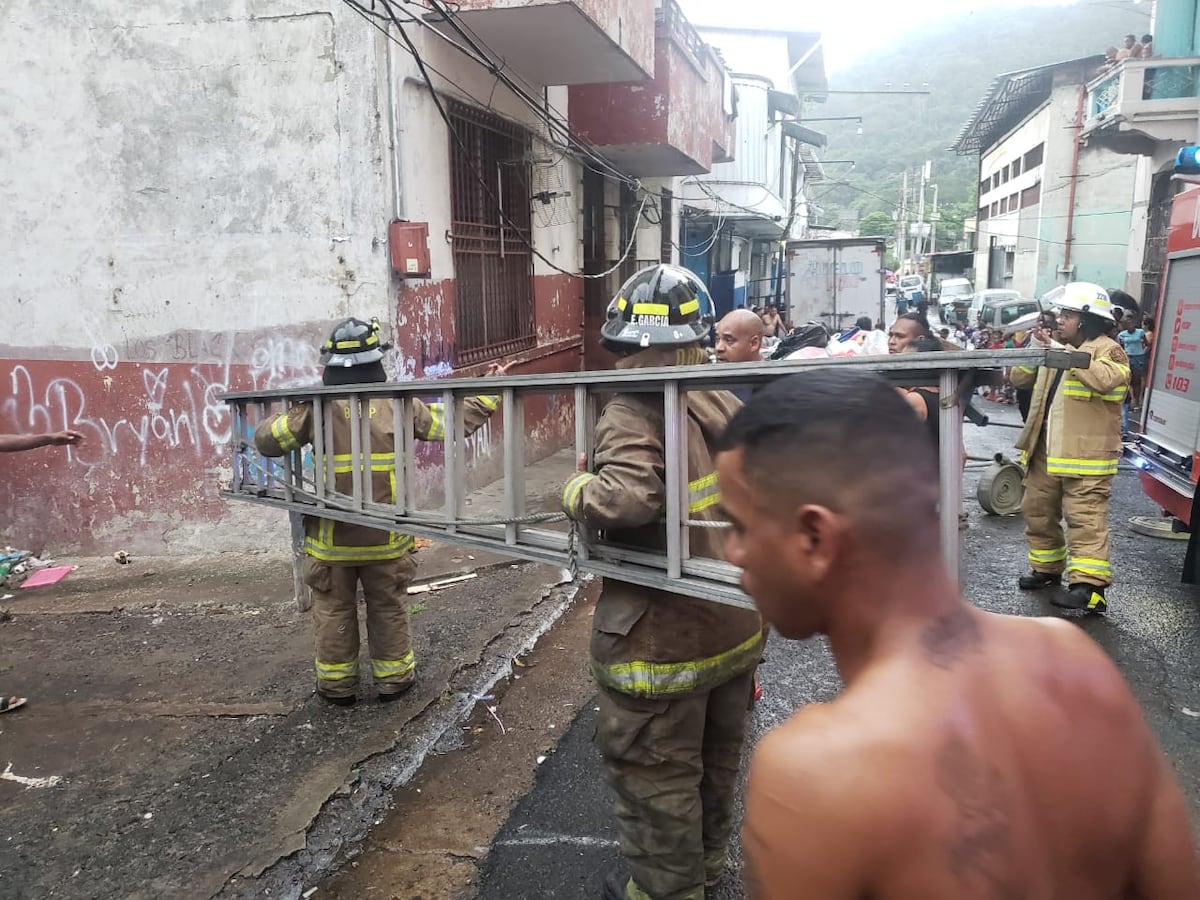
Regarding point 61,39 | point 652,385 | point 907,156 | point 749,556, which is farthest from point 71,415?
point 907,156

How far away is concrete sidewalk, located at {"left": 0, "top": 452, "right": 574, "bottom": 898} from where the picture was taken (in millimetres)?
2887

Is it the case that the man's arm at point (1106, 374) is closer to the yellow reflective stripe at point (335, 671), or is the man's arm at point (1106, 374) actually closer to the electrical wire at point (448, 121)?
the yellow reflective stripe at point (335, 671)

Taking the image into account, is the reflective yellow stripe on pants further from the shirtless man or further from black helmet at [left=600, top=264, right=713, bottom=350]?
the shirtless man

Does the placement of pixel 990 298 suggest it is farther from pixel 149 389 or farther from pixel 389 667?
pixel 389 667

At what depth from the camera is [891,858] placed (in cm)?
85

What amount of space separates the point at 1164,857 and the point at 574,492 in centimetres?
142

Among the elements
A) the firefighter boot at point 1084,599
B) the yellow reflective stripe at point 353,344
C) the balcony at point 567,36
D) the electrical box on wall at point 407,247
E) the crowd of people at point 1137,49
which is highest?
the crowd of people at point 1137,49

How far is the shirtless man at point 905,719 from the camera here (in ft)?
2.81

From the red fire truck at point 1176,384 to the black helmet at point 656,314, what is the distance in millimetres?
3848

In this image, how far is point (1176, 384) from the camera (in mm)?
5543

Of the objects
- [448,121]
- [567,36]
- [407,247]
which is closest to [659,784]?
[407,247]

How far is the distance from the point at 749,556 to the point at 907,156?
90834 millimetres

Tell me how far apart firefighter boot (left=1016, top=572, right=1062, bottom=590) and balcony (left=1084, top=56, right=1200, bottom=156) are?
13419 millimetres

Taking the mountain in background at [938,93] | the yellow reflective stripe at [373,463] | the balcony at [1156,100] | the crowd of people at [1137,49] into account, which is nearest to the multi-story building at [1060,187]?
the crowd of people at [1137,49]
